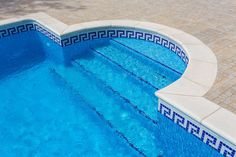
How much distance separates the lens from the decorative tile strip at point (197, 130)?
316 centimetres

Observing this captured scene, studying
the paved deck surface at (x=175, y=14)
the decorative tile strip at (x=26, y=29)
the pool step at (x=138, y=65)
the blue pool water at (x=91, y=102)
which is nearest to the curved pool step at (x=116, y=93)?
the blue pool water at (x=91, y=102)

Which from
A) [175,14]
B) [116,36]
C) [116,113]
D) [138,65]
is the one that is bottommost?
[116,113]

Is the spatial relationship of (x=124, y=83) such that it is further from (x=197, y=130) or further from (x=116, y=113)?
(x=197, y=130)

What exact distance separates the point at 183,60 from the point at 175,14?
93.1 inches

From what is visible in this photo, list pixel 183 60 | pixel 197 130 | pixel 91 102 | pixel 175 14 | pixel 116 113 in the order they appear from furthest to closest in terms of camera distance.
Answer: pixel 175 14 < pixel 183 60 < pixel 91 102 < pixel 116 113 < pixel 197 130

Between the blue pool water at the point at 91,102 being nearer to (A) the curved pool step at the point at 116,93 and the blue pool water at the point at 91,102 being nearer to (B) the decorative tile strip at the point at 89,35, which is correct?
(A) the curved pool step at the point at 116,93

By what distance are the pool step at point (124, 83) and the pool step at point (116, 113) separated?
0.17 metres

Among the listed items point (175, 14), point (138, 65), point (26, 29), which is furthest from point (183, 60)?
point (26, 29)

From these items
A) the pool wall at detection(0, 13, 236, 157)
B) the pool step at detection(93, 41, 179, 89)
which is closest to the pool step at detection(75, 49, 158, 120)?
the pool step at detection(93, 41, 179, 89)

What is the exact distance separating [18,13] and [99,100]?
4699 millimetres

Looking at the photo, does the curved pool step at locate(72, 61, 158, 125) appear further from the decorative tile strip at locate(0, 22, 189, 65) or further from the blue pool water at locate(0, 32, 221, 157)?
the decorative tile strip at locate(0, 22, 189, 65)

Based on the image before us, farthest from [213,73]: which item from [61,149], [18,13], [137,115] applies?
[18,13]

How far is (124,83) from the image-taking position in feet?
18.7

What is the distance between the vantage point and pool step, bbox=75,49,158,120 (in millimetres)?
Result: 5020
